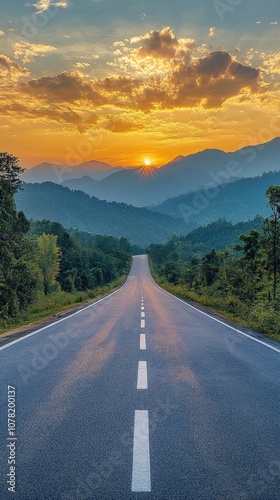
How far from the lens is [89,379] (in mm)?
5691

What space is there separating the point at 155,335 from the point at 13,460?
7140 mm

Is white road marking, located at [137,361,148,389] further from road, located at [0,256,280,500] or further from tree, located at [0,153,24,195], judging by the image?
tree, located at [0,153,24,195]

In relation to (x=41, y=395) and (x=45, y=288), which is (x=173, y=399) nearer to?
(x=41, y=395)

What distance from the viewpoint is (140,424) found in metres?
3.97

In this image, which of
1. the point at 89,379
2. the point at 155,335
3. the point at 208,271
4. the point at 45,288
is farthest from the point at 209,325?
the point at 45,288

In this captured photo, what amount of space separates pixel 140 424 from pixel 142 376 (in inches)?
75.4

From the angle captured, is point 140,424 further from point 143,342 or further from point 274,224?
point 274,224

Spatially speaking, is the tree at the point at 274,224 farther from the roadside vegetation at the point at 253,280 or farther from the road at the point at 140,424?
the road at the point at 140,424

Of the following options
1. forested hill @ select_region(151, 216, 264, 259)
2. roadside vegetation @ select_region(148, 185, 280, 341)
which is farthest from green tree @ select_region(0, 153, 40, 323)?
forested hill @ select_region(151, 216, 264, 259)

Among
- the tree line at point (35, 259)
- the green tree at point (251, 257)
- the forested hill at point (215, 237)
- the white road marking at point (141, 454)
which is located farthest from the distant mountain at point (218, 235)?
the white road marking at point (141, 454)

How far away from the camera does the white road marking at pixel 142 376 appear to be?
213 inches

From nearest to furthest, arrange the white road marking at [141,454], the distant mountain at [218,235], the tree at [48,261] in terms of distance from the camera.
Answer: the white road marking at [141,454] → the tree at [48,261] → the distant mountain at [218,235]

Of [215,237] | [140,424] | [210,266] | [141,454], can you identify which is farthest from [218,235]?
[141,454]

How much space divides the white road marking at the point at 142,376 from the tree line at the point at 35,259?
921cm
